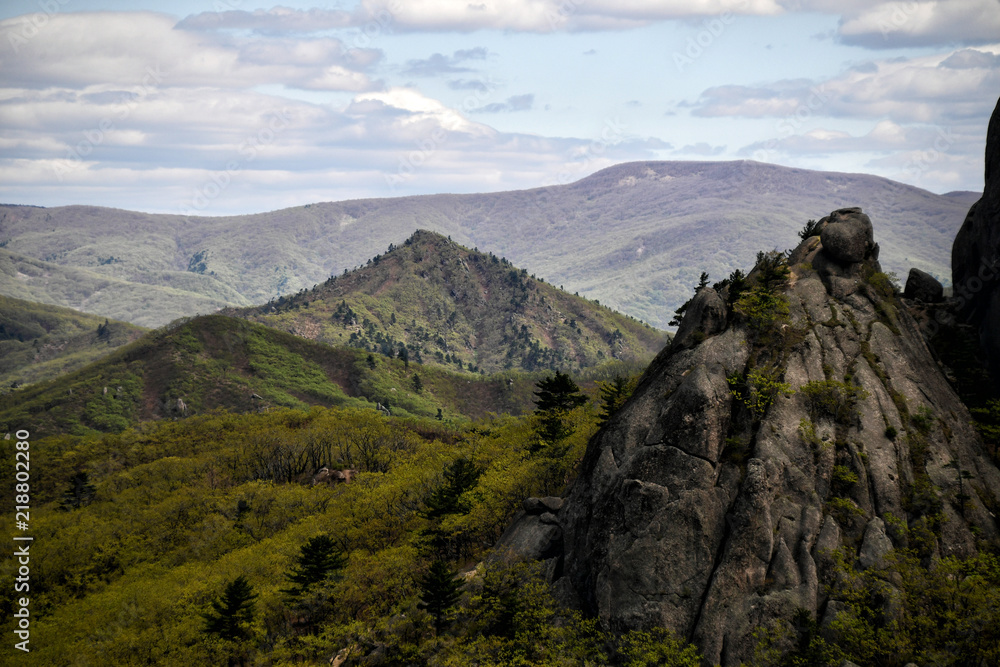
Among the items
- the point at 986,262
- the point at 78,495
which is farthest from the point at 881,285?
the point at 78,495

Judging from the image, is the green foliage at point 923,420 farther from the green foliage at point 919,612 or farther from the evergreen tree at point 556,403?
Result: the evergreen tree at point 556,403

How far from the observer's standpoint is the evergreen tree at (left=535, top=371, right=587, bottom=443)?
93938 mm

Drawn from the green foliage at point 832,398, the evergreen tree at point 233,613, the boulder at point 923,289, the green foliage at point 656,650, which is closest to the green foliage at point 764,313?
the green foliage at point 832,398

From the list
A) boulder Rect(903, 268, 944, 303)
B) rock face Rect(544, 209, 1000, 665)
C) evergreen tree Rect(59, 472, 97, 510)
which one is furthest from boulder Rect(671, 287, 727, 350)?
evergreen tree Rect(59, 472, 97, 510)

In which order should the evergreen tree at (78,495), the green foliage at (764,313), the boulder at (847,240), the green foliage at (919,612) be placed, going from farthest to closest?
the evergreen tree at (78,495)
the boulder at (847,240)
the green foliage at (764,313)
the green foliage at (919,612)

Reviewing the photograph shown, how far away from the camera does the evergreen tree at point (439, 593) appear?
2421 inches

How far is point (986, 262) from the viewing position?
71.8 metres

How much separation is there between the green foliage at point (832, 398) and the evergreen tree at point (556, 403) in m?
41.2

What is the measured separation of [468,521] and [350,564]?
1598cm

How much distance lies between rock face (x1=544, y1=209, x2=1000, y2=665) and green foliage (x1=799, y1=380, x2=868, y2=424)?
131mm

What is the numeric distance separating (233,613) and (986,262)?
3678 inches

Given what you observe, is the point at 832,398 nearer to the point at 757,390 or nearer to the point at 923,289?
the point at 757,390

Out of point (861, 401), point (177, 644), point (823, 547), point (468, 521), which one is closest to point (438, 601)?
point (468, 521)

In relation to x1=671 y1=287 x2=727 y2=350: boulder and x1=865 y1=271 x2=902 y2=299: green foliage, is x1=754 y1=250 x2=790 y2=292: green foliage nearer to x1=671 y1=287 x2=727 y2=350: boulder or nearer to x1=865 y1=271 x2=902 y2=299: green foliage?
x1=671 y1=287 x2=727 y2=350: boulder
